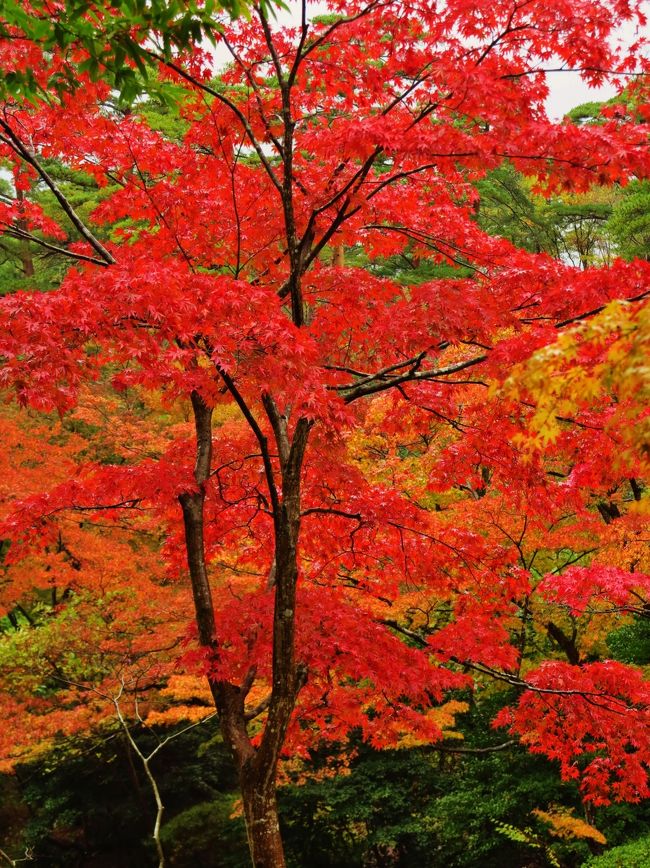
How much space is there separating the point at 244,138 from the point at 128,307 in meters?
2.53

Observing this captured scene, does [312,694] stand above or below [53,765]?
above

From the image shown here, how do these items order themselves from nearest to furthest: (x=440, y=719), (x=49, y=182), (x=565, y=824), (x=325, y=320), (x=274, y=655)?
1. (x=49, y=182)
2. (x=274, y=655)
3. (x=325, y=320)
4. (x=565, y=824)
5. (x=440, y=719)

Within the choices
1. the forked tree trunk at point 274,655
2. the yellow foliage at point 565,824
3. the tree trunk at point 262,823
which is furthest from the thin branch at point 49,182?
the yellow foliage at point 565,824

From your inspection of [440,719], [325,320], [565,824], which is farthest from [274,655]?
[565,824]

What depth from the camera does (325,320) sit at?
231 inches

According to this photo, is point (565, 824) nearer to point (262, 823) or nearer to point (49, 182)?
point (262, 823)

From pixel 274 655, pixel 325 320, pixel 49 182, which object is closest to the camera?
pixel 49 182

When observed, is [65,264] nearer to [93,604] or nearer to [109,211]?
[93,604]

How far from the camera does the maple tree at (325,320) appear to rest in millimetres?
3934

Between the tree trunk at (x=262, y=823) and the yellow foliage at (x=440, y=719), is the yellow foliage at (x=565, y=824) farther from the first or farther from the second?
the tree trunk at (x=262, y=823)

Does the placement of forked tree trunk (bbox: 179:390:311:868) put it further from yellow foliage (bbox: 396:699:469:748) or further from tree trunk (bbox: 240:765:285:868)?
yellow foliage (bbox: 396:699:469:748)

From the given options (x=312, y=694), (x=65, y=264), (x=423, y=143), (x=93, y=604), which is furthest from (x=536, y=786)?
(x=65, y=264)

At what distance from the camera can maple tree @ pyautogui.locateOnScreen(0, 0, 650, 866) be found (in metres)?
3.93

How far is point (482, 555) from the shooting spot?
5723 millimetres
